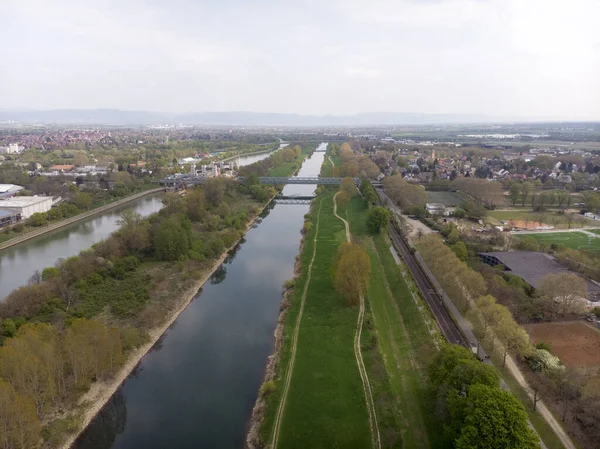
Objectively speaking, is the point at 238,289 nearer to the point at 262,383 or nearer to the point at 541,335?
the point at 262,383

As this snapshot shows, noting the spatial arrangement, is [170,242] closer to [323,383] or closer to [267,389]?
[267,389]

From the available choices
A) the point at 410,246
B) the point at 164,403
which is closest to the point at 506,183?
the point at 410,246

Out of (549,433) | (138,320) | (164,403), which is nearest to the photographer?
(549,433)

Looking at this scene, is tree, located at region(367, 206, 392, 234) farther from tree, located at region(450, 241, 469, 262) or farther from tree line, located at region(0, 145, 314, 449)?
tree line, located at region(0, 145, 314, 449)

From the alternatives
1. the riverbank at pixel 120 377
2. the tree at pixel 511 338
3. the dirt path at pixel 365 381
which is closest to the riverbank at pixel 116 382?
the riverbank at pixel 120 377

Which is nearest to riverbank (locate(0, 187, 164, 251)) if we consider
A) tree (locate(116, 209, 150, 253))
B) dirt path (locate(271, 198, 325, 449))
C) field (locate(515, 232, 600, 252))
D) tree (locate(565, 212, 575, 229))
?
tree (locate(116, 209, 150, 253))

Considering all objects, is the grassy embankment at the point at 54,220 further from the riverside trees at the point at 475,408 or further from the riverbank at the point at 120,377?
the riverside trees at the point at 475,408

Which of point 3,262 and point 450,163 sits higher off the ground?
point 450,163
